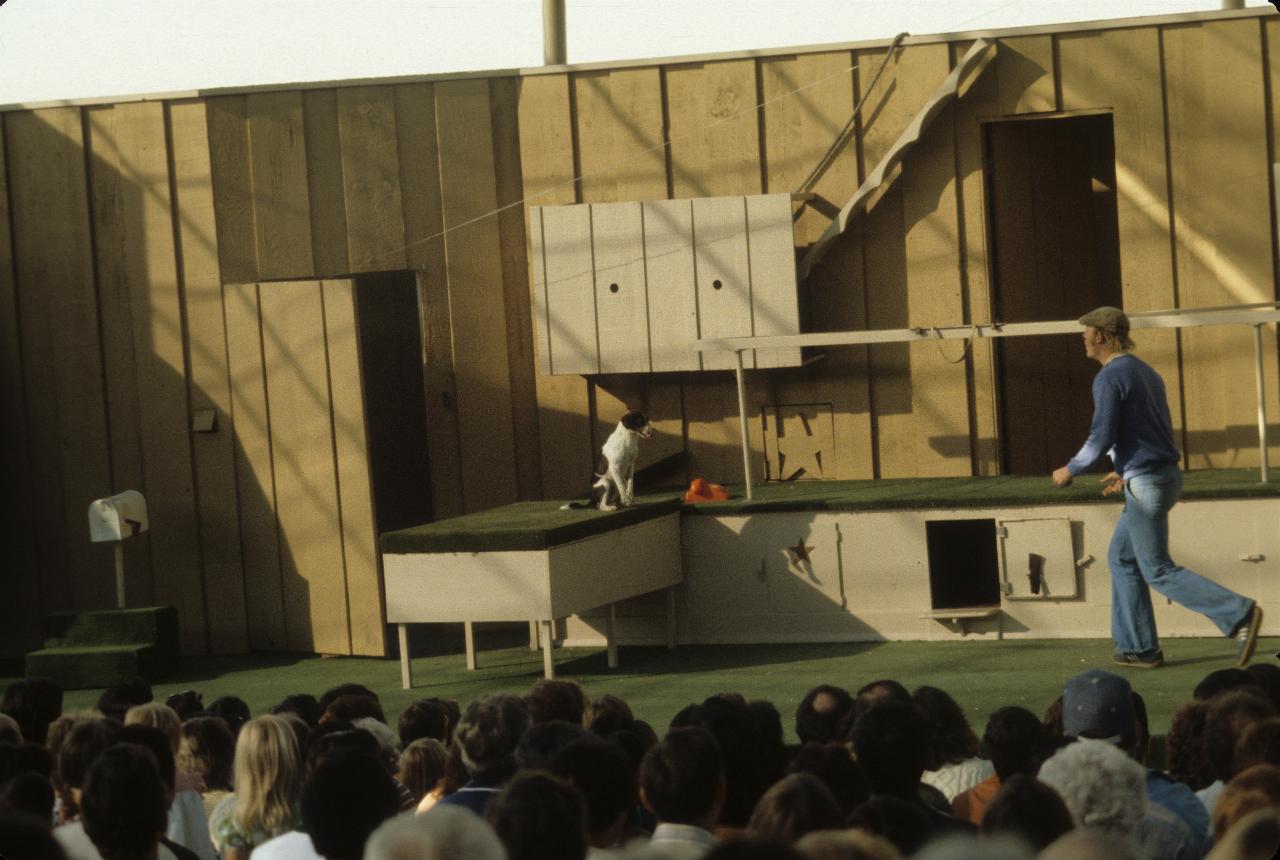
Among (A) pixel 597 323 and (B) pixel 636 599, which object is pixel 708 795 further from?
(A) pixel 597 323

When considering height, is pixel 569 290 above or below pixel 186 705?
above

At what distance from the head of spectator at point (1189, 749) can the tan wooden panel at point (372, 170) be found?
7.48 m

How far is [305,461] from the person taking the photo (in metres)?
10.9

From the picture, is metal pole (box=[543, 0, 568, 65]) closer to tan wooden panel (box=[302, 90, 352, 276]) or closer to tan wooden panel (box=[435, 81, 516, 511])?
tan wooden panel (box=[435, 81, 516, 511])

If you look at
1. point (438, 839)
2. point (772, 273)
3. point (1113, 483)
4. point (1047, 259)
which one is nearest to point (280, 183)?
point (772, 273)

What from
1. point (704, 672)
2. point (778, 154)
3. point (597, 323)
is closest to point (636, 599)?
point (704, 672)

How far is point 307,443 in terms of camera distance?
10.9m

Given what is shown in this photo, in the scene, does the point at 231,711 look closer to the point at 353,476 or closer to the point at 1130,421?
the point at 1130,421

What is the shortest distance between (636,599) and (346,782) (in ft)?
21.4

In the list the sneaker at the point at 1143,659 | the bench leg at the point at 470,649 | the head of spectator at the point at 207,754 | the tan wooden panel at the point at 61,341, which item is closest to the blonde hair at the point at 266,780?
the head of spectator at the point at 207,754

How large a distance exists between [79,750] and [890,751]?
2151 millimetres

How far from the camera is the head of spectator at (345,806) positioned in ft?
12.2

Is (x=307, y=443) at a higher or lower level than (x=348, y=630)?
higher

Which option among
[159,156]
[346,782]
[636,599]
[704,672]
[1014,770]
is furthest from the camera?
[159,156]
